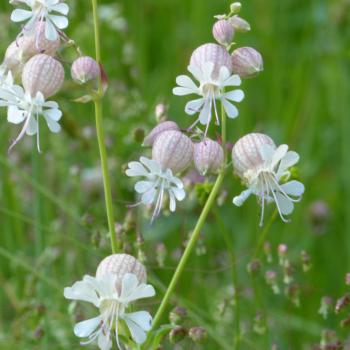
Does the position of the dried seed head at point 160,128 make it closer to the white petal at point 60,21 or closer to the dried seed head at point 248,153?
the dried seed head at point 248,153

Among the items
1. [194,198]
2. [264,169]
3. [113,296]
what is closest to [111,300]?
[113,296]

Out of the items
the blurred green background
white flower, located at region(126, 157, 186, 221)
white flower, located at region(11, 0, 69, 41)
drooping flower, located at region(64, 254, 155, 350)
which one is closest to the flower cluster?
white flower, located at region(126, 157, 186, 221)

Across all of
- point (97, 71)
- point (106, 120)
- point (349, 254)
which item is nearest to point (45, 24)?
point (97, 71)

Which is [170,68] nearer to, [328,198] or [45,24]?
[328,198]

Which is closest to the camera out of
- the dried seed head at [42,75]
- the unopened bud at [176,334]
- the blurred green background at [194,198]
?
the dried seed head at [42,75]

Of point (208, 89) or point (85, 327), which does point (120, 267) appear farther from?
point (208, 89)

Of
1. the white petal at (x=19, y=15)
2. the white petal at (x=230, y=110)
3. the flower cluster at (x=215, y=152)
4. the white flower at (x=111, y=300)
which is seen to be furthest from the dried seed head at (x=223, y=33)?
the white flower at (x=111, y=300)
